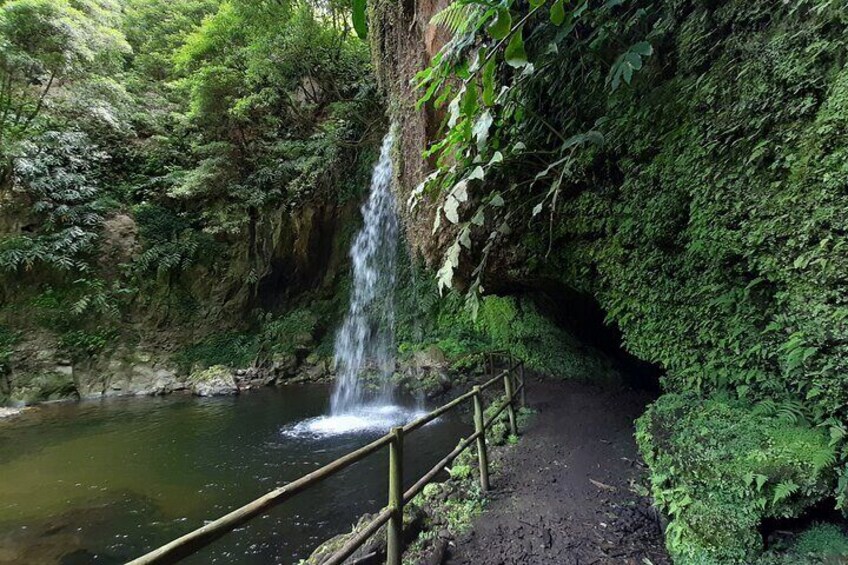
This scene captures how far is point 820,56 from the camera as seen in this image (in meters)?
2.27

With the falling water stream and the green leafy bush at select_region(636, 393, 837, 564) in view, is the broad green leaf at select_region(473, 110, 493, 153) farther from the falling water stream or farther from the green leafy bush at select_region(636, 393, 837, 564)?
the falling water stream

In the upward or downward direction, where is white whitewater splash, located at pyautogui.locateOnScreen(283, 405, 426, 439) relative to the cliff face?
downward

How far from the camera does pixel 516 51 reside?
2246mm

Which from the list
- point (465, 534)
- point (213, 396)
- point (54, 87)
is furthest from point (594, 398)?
point (54, 87)

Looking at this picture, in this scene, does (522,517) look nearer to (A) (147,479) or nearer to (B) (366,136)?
(A) (147,479)

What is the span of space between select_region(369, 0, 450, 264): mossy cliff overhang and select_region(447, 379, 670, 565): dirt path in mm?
2909

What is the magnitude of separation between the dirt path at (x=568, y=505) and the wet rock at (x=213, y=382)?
8839 mm

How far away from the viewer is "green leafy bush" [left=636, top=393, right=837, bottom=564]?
2162mm

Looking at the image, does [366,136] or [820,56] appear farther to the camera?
[366,136]

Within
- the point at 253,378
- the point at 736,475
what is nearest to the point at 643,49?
the point at 736,475

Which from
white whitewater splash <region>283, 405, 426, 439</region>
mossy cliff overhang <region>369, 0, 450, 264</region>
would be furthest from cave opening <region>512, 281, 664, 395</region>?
white whitewater splash <region>283, 405, 426, 439</region>

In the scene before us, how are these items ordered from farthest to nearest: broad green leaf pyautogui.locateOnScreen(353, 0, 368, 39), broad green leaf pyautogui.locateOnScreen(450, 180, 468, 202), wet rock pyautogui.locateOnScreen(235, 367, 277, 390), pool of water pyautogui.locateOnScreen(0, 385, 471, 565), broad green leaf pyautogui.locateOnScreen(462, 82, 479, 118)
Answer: wet rock pyautogui.locateOnScreen(235, 367, 277, 390)
pool of water pyautogui.locateOnScreen(0, 385, 471, 565)
broad green leaf pyautogui.locateOnScreen(450, 180, 468, 202)
broad green leaf pyautogui.locateOnScreen(462, 82, 479, 118)
broad green leaf pyautogui.locateOnScreen(353, 0, 368, 39)

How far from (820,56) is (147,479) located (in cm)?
789

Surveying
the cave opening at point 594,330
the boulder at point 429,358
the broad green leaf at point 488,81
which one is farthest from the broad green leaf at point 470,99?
the boulder at point 429,358
